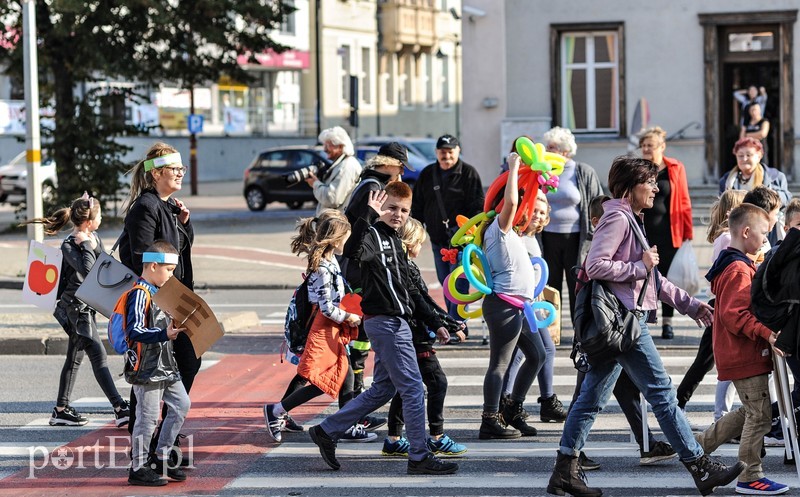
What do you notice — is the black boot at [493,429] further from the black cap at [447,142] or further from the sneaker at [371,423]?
the black cap at [447,142]

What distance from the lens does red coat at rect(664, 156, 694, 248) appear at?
11445 millimetres

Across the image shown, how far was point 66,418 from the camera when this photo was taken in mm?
8797

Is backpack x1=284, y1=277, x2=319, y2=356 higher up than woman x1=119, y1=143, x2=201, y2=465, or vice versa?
woman x1=119, y1=143, x2=201, y2=465

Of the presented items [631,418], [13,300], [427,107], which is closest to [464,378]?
[631,418]

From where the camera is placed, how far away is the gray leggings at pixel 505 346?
25.5 ft

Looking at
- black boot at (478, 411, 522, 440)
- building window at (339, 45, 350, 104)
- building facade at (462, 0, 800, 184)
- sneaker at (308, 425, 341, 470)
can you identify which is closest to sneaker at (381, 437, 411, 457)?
sneaker at (308, 425, 341, 470)

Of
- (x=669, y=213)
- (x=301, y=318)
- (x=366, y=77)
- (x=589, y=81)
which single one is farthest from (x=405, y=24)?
(x=301, y=318)

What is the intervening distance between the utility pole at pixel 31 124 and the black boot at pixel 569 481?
10932mm

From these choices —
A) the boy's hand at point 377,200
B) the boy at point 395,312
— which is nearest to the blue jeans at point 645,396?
the boy at point 395,312

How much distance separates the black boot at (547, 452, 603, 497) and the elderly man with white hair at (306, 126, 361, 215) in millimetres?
4505

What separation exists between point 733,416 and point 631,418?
0.69 m

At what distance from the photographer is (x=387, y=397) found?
7363mm

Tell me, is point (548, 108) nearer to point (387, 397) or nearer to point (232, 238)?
point (232, 238)

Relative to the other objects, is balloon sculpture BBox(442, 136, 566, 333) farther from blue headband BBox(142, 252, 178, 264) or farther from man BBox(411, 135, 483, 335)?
man BBox(411, 135, 483, 335)
